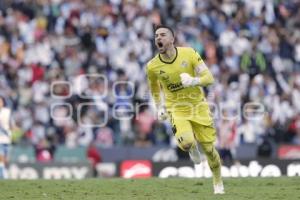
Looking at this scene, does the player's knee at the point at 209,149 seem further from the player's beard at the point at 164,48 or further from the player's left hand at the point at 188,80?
the player's beard at the point at 164,48

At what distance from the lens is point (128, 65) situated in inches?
1045

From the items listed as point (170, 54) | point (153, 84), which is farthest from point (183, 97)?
point (170, 54)

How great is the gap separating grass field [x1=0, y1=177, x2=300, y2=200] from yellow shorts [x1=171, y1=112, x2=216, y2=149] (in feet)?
2.85

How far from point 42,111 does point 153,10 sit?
5.52 m

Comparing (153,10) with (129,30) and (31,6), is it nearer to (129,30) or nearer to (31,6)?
(129,30)

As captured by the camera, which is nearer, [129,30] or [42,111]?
[42,111]

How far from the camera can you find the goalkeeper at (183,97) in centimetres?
→ 1362

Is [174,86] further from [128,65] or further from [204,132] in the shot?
[128,65]

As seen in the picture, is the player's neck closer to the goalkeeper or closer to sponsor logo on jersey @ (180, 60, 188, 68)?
the goalkeeper

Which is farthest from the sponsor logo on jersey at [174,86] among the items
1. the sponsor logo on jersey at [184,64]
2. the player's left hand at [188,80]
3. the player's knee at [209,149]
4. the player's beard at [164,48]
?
the player's knee at [209,149]

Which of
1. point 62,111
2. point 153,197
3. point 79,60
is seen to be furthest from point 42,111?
point 153,197

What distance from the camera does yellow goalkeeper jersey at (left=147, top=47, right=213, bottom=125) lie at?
45.1 ft

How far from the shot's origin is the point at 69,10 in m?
28.5

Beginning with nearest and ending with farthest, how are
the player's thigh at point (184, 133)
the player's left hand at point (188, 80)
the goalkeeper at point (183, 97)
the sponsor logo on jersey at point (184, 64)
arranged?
the player's left hand at point (188, 80)
the player's thigh at point (184, 133)
the goalkeeper at point (183, 97)
the sponsor logo on jersey at point (184, 64)
